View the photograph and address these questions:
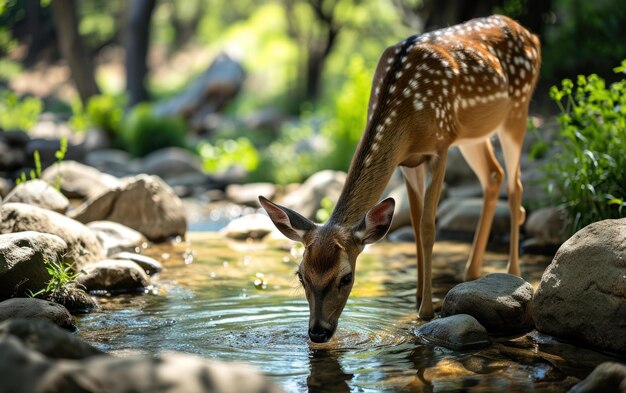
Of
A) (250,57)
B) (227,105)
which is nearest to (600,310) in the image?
(227,105)

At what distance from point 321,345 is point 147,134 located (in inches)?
524

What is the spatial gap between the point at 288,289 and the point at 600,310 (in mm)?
2984

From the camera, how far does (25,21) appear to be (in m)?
31.4

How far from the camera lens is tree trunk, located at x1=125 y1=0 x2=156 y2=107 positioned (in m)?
23.5

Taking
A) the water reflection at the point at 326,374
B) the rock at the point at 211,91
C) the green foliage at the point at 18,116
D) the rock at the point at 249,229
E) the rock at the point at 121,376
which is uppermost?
the rock at the point at 211,91

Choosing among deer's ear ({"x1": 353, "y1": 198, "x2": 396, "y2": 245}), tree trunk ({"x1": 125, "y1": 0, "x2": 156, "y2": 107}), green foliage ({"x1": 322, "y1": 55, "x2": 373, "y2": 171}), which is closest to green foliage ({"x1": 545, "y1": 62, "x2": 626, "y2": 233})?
deer's ear ({"x1": 353, "y1": 198, "x2": 396, "y2": 245})

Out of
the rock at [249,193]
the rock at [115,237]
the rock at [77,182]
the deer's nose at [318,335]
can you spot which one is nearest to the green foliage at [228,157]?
the rock at [249,193]

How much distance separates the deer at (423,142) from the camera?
5980 mm

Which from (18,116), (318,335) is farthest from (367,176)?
(18,116)

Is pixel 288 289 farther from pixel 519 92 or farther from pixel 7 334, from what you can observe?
pixel 7 334

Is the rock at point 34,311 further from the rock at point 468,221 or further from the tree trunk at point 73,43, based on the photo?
the tree trunk at point 73,43

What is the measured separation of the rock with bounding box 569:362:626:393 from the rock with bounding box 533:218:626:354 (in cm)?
115

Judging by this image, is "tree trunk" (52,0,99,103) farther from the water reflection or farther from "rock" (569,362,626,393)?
"rock" (569,362,626,393)

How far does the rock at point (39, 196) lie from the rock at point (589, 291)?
5.42m
